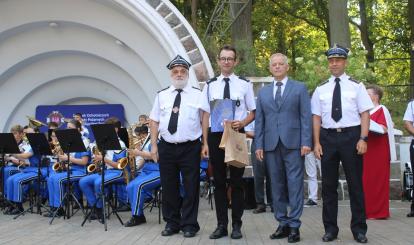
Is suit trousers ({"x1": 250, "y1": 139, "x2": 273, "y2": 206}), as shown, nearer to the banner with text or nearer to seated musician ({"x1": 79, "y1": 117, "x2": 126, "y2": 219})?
seated musician ({"x1": 79, "y1": 117, "x2": 126, "y2": 219})

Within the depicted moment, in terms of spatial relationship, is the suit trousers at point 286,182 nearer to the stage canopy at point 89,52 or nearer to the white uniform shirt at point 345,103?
the white uniform shirt at point 345,103

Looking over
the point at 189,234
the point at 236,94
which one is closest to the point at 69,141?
the point at 189,234

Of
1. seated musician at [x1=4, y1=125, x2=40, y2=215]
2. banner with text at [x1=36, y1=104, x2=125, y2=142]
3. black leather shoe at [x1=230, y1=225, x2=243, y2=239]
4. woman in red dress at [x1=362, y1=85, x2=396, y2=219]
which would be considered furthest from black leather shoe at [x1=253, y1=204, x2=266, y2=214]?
banner with text at [x1=36, y1=104, x2=125, y2=142]

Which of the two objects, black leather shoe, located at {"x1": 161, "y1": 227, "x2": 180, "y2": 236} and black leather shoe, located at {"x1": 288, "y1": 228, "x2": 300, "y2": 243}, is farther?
black leather shoe, located at {"x1": 161, "y1": 227, "x2": 180, "y2": 236}

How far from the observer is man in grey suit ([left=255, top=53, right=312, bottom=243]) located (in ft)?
21.6

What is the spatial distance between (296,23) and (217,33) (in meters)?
12.5

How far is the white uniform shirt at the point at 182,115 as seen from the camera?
7090 millimetres

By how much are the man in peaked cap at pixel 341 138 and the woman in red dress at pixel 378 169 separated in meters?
1.97

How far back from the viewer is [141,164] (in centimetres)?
914

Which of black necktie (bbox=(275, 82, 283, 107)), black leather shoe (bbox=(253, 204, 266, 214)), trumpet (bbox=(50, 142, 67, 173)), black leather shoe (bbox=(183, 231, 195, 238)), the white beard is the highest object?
the white beard

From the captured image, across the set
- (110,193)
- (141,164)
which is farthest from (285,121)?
(110,193)

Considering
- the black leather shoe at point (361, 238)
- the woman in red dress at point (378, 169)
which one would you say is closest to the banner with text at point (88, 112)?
the woman in red dress at point (378, 169)

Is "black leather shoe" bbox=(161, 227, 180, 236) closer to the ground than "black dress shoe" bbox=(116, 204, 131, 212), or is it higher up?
higher up

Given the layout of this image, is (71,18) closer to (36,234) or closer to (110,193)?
(110,193)
